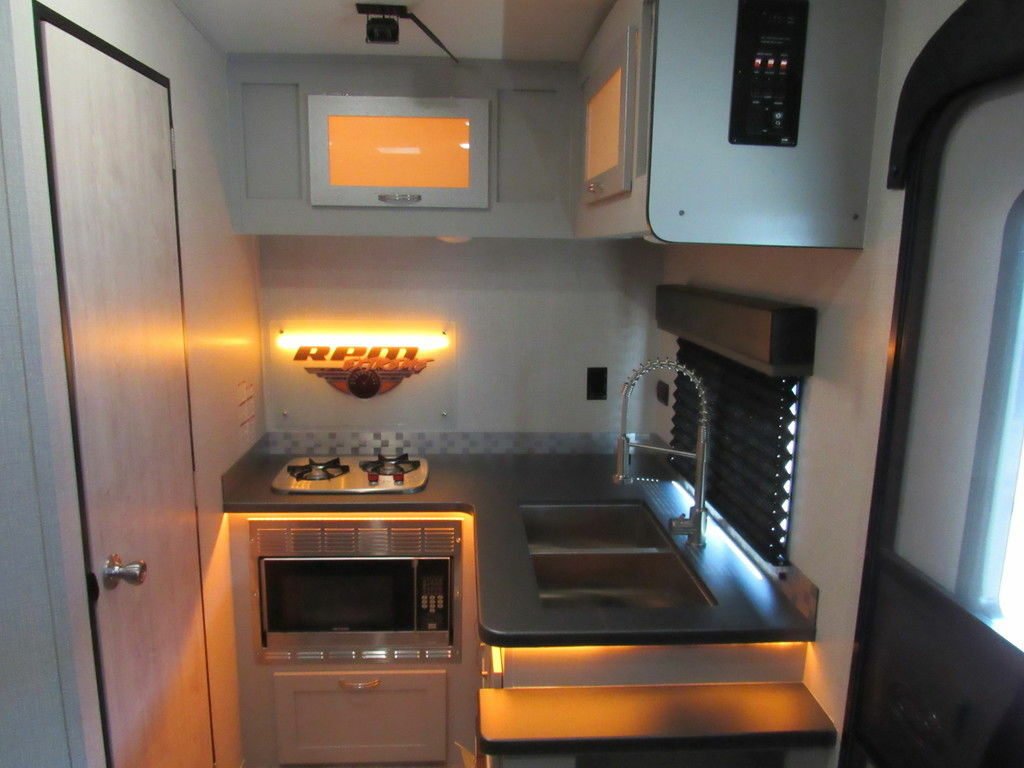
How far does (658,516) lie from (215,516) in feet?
4.12

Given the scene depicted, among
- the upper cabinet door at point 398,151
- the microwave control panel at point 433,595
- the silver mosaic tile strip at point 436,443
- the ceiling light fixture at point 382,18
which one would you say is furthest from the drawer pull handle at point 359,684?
the ceiling light fixture at point 382,18

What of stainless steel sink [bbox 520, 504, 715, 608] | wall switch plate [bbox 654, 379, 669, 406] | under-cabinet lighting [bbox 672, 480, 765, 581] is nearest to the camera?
under-cabinet lighting [bbox 672, 480, 765, 581]

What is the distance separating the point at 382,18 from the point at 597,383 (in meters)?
1.37

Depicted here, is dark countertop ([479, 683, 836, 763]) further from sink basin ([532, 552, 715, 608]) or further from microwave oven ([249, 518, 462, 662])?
microwave oven ([249, 518, 462, 662])

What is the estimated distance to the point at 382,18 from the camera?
167 cm

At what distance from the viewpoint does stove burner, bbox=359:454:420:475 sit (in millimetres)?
2256

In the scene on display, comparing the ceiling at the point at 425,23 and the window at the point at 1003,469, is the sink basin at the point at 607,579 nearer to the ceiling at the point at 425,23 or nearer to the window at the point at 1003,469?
the window at the point at 1003,469

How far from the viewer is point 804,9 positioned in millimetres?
1208

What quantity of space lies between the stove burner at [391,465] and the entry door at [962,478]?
1.48 m

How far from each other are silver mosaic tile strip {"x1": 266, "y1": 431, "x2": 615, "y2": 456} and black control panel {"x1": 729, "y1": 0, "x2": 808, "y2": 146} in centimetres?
147

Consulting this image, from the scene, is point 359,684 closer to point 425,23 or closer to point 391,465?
point 391,465

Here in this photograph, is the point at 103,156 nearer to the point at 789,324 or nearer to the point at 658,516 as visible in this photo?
the point at 789,324

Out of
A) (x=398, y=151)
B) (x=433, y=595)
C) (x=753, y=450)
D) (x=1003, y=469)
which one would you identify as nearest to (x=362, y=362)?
(x=398, y=151)

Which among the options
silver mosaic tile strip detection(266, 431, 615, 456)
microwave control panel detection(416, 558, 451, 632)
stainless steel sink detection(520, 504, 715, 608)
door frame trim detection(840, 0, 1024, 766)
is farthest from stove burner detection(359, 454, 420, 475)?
door frame trim detection(840, 0, 1024, 766)
